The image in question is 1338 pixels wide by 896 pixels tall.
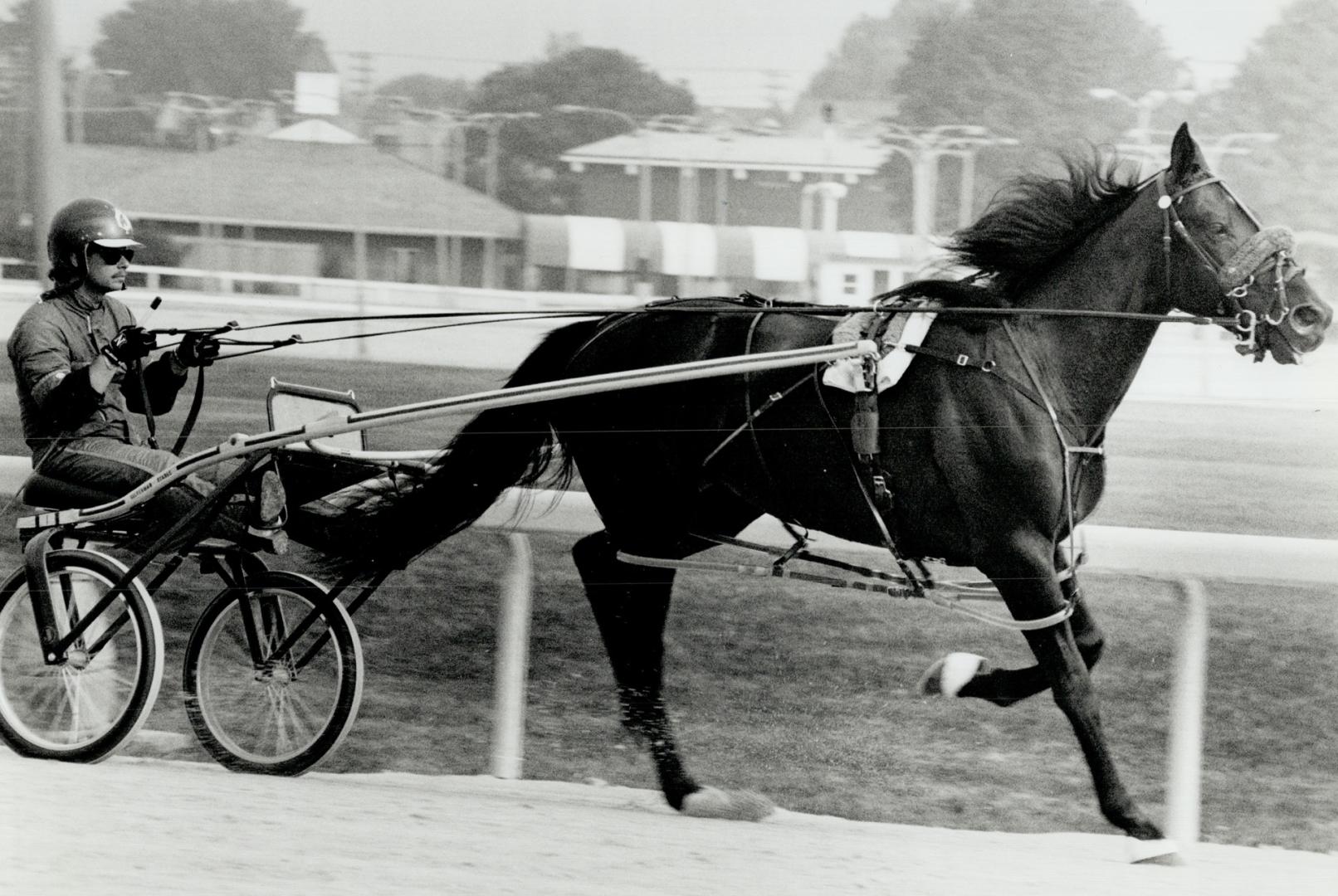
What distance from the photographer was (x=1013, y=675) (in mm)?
3703

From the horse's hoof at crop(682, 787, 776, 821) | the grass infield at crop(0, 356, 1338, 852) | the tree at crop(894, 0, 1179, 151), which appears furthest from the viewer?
the grass infield at crop(0, 356, 1338, 852)

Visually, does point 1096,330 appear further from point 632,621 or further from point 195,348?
point 195,348

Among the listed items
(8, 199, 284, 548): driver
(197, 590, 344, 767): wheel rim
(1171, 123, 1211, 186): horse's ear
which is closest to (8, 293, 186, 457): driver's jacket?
(8, 199, 284, 548): driver

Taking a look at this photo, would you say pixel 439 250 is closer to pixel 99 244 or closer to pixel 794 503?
pixel 99 244

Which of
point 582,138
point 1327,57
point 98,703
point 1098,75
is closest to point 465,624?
point 98,703

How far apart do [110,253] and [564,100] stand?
1.08 metres

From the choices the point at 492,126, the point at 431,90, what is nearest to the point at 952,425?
the point at 492,126

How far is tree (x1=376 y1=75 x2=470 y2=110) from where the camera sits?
3.35 m

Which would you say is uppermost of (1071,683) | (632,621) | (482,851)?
(1071,683)

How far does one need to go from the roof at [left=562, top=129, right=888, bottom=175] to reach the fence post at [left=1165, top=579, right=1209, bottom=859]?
1268 mm

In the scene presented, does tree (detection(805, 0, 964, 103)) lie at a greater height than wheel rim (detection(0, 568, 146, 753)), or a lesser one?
greater

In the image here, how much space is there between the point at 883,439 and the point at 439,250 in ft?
3.50

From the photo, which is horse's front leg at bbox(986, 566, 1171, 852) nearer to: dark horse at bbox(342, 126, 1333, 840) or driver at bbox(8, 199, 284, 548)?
dark horse at bbox(342, 126, 1333, 840)

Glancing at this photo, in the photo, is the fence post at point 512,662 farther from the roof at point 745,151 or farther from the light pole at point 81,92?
the light pole at point 81,92
